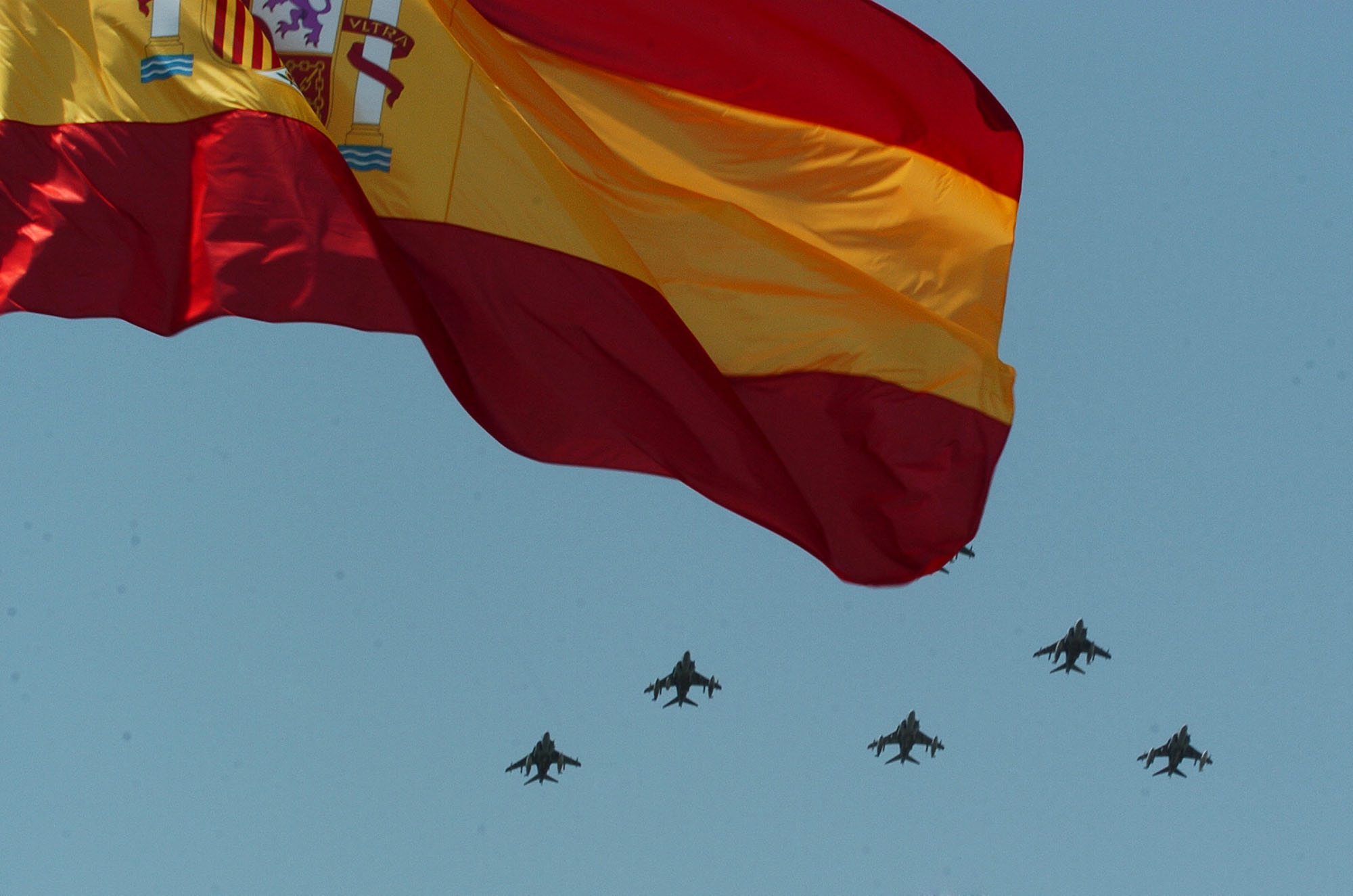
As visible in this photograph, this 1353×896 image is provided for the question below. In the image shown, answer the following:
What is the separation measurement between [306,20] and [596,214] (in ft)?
10.5

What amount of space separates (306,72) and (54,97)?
2.28 metres

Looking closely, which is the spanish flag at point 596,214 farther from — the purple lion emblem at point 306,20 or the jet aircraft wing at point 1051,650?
the jet aircraft wing at point 1051,650

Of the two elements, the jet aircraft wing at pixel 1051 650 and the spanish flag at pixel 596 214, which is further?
the jet aircraft wing at pixel 1051 650

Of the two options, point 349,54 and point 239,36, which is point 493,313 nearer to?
point 349,54

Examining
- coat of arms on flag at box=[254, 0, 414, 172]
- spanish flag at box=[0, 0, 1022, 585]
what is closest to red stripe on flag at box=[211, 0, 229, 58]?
spanish flag at box=[0, 0, 1022, 585]

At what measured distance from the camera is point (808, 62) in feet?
72.8

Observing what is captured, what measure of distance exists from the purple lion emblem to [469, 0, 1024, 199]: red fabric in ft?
8.03

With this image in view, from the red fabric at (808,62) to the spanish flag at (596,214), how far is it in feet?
0.10

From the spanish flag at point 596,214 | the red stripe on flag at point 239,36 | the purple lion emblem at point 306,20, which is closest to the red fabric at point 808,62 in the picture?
the spanish flag at point 596,214

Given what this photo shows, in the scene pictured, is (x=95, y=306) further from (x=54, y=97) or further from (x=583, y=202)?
(x=583, y=202)

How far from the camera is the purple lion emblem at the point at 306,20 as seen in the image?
2002cm

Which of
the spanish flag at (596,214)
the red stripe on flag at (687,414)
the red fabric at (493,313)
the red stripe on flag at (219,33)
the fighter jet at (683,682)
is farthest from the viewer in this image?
the fighter jet at (683,682)

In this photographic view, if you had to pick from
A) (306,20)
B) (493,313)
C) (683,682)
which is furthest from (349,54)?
(683,682)

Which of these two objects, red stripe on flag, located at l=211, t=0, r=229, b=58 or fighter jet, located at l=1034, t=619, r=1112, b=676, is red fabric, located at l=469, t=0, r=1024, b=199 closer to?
red stripe on flag, located at l=211, t=0, r=229, b=58
